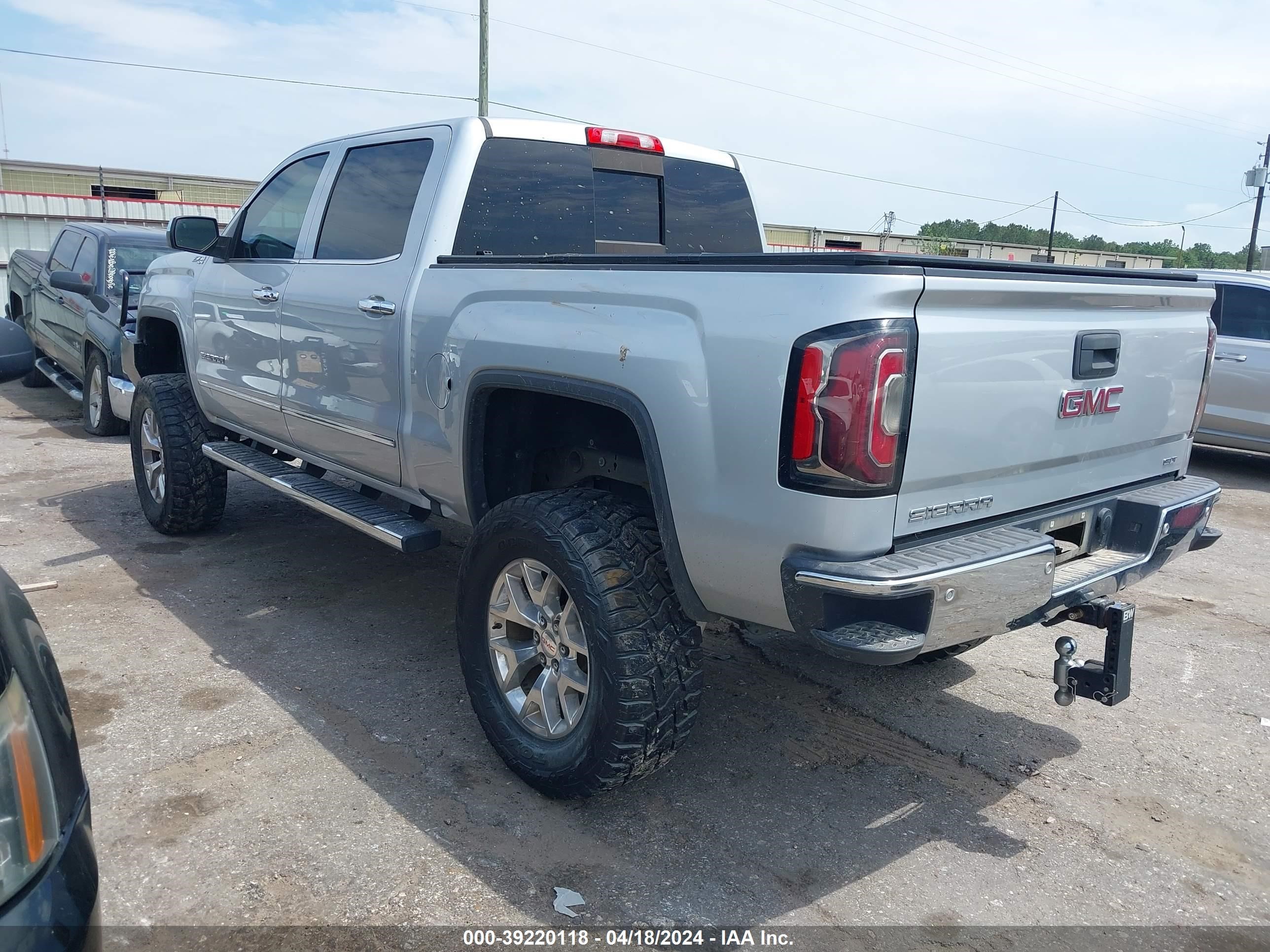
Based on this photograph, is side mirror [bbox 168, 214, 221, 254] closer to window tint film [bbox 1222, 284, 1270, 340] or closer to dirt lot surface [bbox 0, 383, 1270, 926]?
dirt lot surface [bbox 0, 383, 1270, 926]

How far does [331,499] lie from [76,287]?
157 inches

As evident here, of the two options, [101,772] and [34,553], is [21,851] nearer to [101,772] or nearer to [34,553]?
[101,772]

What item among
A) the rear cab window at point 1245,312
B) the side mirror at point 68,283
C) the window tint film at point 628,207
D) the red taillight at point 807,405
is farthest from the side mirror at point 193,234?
the rear cab window at point 1245,312

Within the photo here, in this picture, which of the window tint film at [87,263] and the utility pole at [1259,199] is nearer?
the window tint film at [87,263]

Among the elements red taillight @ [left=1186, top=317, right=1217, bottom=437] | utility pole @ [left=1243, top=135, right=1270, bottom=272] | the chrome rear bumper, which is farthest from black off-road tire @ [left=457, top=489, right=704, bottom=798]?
utility pole @ [left=1243, top=135, right=1270, bottom=272]

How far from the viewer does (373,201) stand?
4176 mm

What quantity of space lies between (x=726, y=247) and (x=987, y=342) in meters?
2.61

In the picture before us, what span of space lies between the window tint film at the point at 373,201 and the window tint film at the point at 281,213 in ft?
0.93

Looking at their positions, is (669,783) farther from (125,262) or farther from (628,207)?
(125,262)

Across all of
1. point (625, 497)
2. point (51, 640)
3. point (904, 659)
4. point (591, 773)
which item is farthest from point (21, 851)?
point (51, 640)

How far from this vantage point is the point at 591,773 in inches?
113

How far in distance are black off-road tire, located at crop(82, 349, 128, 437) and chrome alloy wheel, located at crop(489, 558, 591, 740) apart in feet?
21.8

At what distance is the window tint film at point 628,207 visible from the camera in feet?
14.2

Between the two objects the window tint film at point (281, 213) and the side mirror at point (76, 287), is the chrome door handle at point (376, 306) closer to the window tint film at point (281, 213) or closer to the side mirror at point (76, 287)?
the window tint film at point (281, 213)
